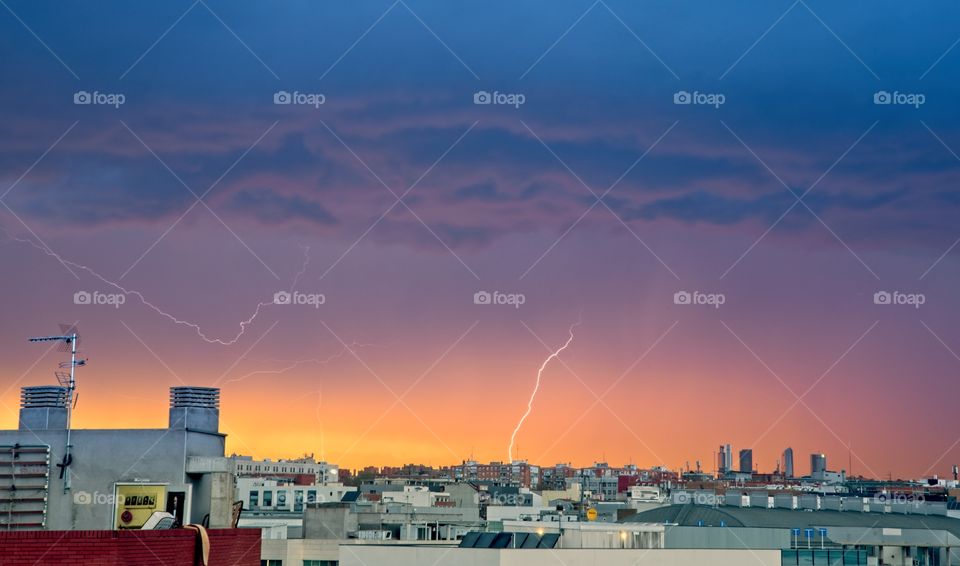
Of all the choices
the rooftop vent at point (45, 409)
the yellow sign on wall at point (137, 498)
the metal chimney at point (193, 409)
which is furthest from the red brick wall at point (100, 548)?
the rooftop vent at point (45, 409)

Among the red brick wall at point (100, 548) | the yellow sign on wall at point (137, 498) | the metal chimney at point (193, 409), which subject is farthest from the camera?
the metal chimney at point (193, 409)

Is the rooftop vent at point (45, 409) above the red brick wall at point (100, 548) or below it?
above

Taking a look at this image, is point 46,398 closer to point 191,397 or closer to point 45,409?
point 45,409

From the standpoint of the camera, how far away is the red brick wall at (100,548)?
16.5 m

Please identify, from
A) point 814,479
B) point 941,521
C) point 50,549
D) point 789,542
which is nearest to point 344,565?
point 789,542

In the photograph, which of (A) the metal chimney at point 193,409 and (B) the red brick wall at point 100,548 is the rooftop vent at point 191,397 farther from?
(B) the red brick wall at point 100,548

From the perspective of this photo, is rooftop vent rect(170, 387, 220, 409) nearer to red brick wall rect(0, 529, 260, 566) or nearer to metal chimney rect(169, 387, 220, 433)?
metal chimney rect(169, 387, 220, 433)

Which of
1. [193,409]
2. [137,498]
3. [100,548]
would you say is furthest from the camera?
[193,409]

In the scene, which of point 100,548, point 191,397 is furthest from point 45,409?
point 100,548

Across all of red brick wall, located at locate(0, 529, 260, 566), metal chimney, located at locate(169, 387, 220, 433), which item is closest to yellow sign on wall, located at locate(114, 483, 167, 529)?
metal chimney, located at locate(169, 387, 220, 433)

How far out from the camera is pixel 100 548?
17.2 meters

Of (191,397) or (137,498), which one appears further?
(191,397)

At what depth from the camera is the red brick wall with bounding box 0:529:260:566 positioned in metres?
16.5

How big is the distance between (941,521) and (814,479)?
10502 cm
